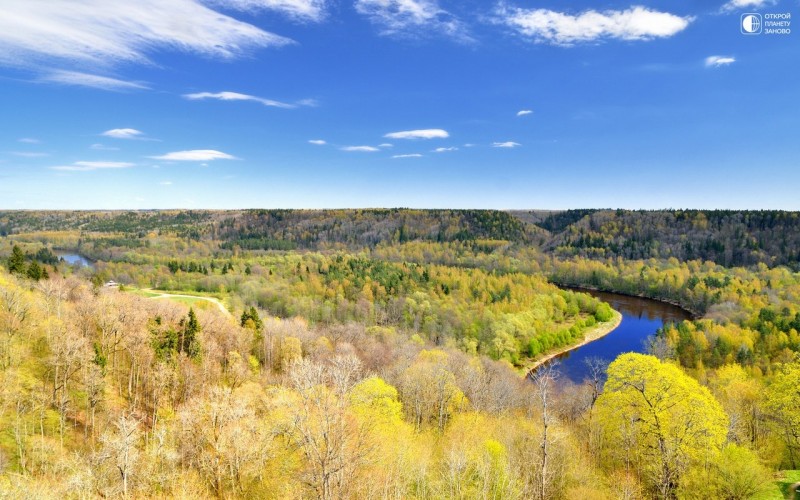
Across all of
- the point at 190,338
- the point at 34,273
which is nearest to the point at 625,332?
the point at 190,338

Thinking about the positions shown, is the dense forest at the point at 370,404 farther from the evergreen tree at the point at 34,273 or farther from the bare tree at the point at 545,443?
the evergreen tree at the point at 34,273

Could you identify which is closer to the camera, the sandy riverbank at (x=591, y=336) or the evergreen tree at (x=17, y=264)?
the evergreen tree at (x=17, y=264)

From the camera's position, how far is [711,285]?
118562mm

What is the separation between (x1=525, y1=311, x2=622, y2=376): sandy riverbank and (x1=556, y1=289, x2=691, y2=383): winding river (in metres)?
0.81

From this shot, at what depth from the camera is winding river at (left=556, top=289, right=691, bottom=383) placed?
3046 inches

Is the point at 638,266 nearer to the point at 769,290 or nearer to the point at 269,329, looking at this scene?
the point at 769,290

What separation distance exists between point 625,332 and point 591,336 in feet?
33.2

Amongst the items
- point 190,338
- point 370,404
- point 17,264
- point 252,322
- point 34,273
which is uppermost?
point 17,264

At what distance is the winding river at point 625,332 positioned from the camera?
77375 mm

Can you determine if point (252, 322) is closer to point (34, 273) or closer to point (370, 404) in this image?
point (34, 273)

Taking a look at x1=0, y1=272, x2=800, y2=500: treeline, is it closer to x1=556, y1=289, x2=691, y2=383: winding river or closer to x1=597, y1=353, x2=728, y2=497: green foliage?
x1=597, y1=353, x2=728, y2=497: green foliage

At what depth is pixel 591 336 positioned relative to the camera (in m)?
93.2

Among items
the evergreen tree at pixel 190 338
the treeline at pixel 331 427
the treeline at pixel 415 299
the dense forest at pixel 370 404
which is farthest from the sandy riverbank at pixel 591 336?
the evergreen tree at pixel 190 338

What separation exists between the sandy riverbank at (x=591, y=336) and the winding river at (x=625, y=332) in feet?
2.66
